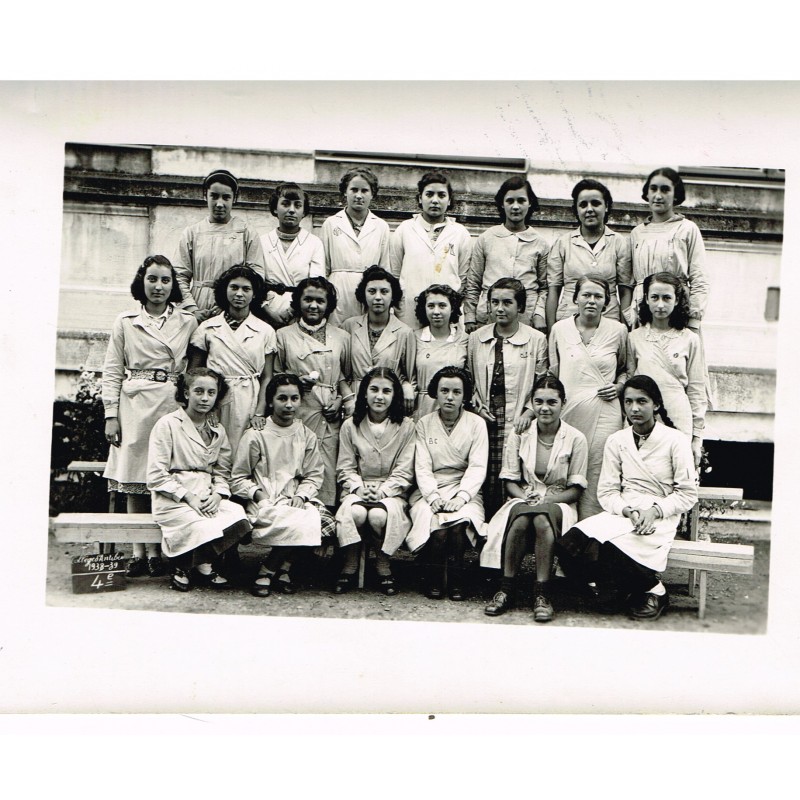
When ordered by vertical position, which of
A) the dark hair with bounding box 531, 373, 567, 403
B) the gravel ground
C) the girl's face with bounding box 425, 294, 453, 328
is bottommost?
the gravel ground

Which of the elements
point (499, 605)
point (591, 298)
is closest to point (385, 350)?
point (591, 298)

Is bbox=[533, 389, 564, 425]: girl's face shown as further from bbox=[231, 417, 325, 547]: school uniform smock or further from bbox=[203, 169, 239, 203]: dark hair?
bbox=[203, 169, 239, 203]: dark hair

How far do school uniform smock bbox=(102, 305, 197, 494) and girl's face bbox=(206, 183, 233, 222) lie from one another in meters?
0.61

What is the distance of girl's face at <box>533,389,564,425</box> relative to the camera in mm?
5969

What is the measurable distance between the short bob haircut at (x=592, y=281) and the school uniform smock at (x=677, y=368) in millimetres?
283

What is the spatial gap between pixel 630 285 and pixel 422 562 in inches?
77.9

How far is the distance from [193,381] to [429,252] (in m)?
1.55

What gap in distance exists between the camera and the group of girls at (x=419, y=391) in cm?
591

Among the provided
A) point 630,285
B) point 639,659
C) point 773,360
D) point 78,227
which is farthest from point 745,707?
point 78,227

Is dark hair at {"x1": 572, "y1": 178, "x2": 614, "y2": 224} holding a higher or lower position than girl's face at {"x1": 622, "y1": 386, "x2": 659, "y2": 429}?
higher

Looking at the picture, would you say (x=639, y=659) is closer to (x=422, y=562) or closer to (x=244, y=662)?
(x=422, y=562)

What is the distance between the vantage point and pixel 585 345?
6.09m

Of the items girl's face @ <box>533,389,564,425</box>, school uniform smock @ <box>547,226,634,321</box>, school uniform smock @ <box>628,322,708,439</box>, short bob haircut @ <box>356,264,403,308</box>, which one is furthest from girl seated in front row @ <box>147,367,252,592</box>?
school uniform smock @ <box>628,322,708,439</box>

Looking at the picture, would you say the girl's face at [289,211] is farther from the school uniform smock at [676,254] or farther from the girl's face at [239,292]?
the school uniform smock at [676,254]
